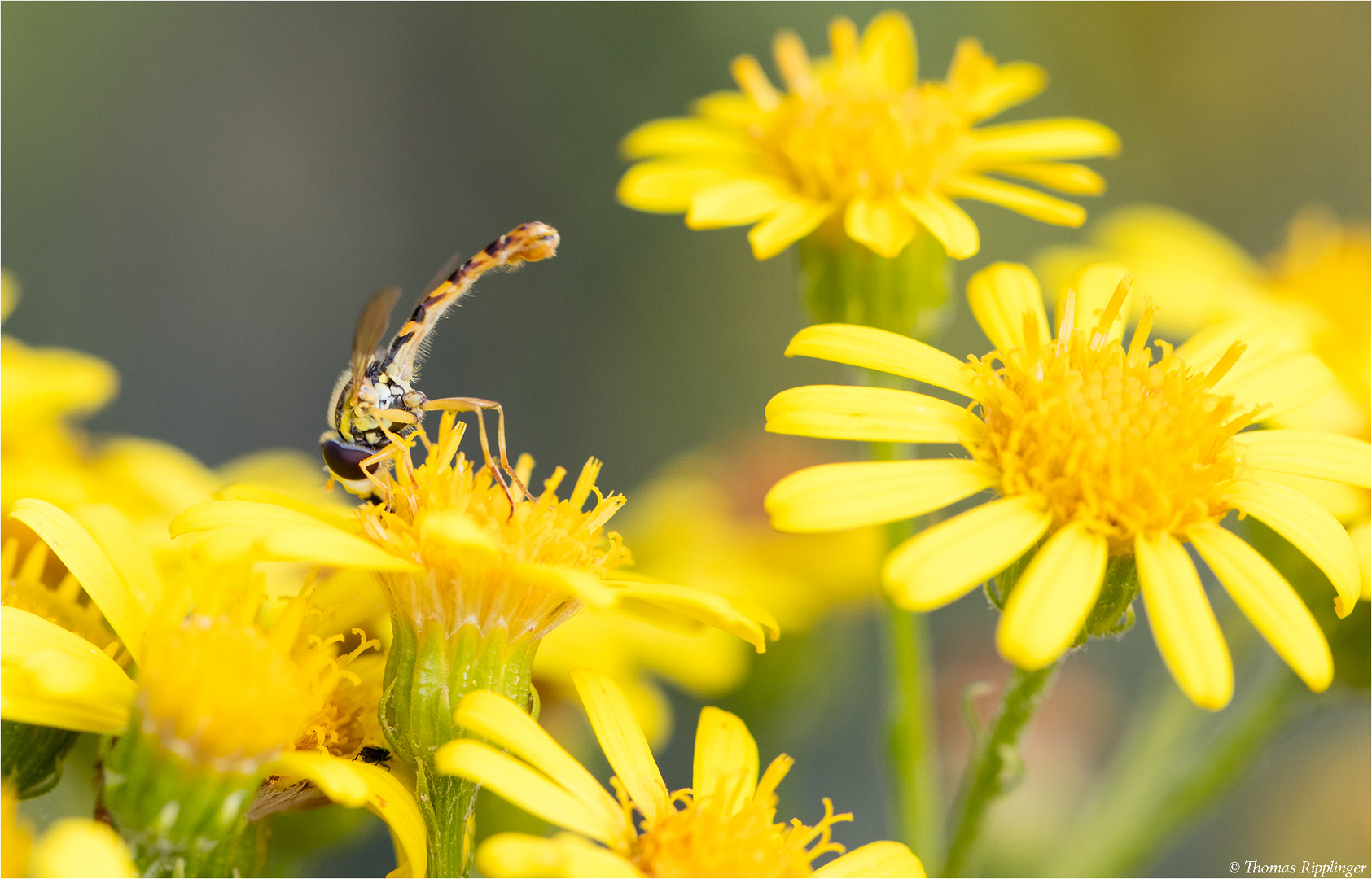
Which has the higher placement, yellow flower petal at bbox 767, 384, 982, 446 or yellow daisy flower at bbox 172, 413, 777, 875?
yellow flower petal at bbox 767, 384, 982, 446

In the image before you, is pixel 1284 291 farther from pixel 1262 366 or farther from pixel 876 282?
pixel 876 282

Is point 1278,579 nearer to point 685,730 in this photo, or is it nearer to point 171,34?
point 685,730

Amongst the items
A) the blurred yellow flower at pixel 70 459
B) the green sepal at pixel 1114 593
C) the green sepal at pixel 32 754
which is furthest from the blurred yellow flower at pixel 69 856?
the green sepal at pixel 1114 593

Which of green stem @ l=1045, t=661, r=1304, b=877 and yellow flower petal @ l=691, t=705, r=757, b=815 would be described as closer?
yellow flower petal @ l=691, t=705, r=757, b=815

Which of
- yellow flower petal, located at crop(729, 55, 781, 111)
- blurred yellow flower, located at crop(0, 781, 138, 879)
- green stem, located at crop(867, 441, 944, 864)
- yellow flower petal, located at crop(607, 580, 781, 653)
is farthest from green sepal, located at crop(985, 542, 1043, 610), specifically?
yellow flower petal, located at crop(729, 55, 781, 111)

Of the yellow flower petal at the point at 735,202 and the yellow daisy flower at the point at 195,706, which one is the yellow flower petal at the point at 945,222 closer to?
the yellow flower petal at the point at 735,202

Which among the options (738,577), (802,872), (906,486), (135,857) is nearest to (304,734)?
(135,857)

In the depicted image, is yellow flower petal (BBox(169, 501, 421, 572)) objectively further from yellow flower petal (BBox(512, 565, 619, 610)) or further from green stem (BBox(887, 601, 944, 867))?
green stem (BBox(887, 601, 944, 867))
